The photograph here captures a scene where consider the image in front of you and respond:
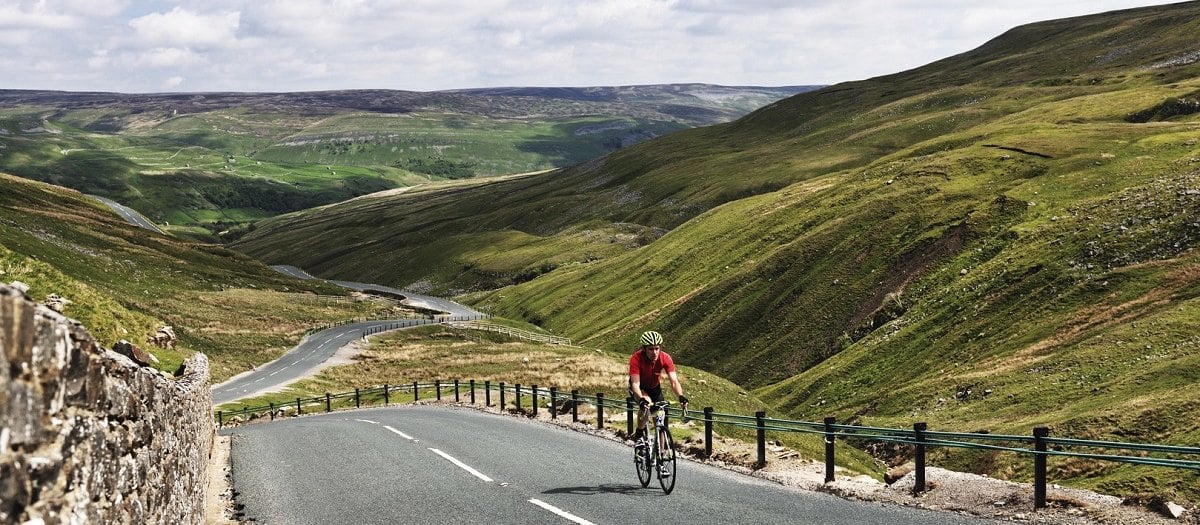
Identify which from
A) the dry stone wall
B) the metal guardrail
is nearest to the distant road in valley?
the metal guardrail

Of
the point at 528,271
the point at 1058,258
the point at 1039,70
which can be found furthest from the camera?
the point at 1039,70

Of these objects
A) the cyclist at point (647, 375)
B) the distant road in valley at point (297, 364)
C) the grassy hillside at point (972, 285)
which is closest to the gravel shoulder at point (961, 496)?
the cyclist at point (647, 375)

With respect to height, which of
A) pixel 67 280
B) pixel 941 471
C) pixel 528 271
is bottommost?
pixel 528 271

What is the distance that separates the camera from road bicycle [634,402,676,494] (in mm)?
17406

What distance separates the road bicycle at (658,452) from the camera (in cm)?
1741

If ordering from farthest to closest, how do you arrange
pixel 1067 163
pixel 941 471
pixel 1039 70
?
pixel 1039 70, pixel 1067 163, pixel 941 471

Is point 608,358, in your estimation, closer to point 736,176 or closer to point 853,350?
point 853,350

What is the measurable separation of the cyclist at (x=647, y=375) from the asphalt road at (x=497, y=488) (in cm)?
157

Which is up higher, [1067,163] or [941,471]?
[1067,163]

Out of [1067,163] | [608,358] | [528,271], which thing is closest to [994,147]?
[1067,163]

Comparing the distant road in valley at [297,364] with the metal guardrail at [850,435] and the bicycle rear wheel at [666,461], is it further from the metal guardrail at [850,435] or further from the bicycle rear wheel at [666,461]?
the bicycle rear wheel at [666,461]

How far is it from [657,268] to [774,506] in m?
92.2

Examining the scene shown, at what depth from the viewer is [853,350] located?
193 ft

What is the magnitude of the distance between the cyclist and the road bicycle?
6.0 inches
